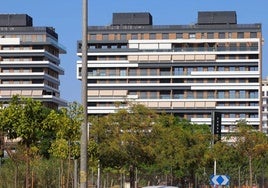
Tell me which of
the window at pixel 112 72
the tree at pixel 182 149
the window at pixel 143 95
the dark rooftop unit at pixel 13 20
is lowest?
the tree at pixel 182 149

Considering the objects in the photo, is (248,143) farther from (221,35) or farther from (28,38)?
(28,38)

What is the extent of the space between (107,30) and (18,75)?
60.4ft

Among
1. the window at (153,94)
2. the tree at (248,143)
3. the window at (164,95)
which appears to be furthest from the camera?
the window at (153,94)

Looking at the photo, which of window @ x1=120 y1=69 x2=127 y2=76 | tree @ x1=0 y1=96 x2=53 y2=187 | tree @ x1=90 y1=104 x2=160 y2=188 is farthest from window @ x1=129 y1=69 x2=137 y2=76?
tree @ x1=0 y1=96 x2=53 y2=187

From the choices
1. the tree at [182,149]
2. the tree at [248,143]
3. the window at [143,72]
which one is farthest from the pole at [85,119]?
the window at [143,72]

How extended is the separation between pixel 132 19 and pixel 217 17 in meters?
16.0

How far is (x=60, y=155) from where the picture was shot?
126 feet

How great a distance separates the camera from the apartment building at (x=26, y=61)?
141 m

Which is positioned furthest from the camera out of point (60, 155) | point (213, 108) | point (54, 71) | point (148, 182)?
point (54, 71)

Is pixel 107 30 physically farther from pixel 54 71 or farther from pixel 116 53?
pixel 54 71

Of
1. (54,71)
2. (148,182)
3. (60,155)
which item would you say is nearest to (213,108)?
(54,71)

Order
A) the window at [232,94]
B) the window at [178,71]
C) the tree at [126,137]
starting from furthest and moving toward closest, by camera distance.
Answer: the window at [178,71]
the window at [232,94]
the tree at [126,137]

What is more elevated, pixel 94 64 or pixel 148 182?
pixel 94 64

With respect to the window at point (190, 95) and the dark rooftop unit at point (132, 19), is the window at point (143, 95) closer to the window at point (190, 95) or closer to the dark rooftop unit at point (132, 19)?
the window at point (190, 95)
